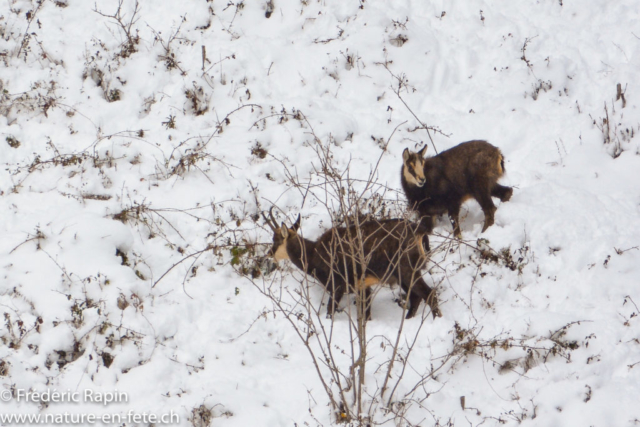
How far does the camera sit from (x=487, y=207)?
6.82 m

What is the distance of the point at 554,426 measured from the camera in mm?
4707

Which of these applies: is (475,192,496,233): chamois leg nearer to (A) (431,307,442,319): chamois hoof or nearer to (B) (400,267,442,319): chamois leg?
(B) (400,267,442,319): chamois leg

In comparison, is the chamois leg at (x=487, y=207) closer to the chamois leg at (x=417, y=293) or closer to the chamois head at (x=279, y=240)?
the chamois leg at (x=417, y=293)

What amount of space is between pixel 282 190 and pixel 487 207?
240 centimetres

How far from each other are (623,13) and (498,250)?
489 cm

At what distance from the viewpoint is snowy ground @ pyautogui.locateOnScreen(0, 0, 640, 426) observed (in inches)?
207

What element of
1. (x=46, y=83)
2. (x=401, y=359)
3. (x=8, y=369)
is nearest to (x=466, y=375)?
(x=401, y=359)

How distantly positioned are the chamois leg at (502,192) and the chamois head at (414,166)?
880mm

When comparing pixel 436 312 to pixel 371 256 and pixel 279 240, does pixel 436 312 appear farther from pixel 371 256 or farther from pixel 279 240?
pixel 279 240

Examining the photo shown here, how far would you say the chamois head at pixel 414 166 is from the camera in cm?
670

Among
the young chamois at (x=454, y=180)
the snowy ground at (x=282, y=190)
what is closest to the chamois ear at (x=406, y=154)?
the young chamois at (x=454, y=180)

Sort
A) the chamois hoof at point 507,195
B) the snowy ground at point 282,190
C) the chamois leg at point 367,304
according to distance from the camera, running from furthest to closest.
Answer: the chamois hoof at point 507,195 → the snowy ground at point 282,190 → the chamois leg at point 367,304

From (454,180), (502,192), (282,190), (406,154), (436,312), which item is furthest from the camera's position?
(282,190)

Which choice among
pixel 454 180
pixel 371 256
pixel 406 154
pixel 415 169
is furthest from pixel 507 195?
pixel 371 256
